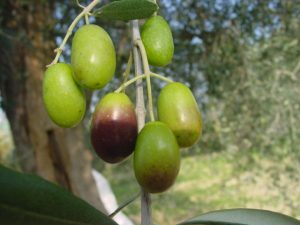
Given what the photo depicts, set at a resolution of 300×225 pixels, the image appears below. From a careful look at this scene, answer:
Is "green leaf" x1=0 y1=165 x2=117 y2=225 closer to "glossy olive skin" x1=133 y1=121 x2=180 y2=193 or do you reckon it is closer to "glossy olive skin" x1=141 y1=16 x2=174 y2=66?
"glossy olive skin" x1=133 y1=121 x2=180 y2=193

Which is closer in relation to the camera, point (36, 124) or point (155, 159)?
point (155, 159)

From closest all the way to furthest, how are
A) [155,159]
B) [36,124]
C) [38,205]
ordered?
[38,205]
[155,159]
[36,124]

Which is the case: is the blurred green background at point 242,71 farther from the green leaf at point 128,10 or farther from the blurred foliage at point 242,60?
the green leaf at point 128,10

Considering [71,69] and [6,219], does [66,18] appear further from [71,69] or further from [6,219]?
[6,219]

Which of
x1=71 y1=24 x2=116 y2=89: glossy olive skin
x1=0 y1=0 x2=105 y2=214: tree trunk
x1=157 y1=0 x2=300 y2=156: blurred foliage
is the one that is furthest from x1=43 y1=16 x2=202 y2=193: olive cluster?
x1=0 y1=0 x2=105 y2=214: tree trunk

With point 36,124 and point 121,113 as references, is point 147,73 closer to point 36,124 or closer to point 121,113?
point 121,113

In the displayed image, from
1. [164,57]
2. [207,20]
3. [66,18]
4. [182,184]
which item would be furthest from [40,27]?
[182,184]

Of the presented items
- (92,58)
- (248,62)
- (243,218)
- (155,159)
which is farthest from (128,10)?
(248,62)
